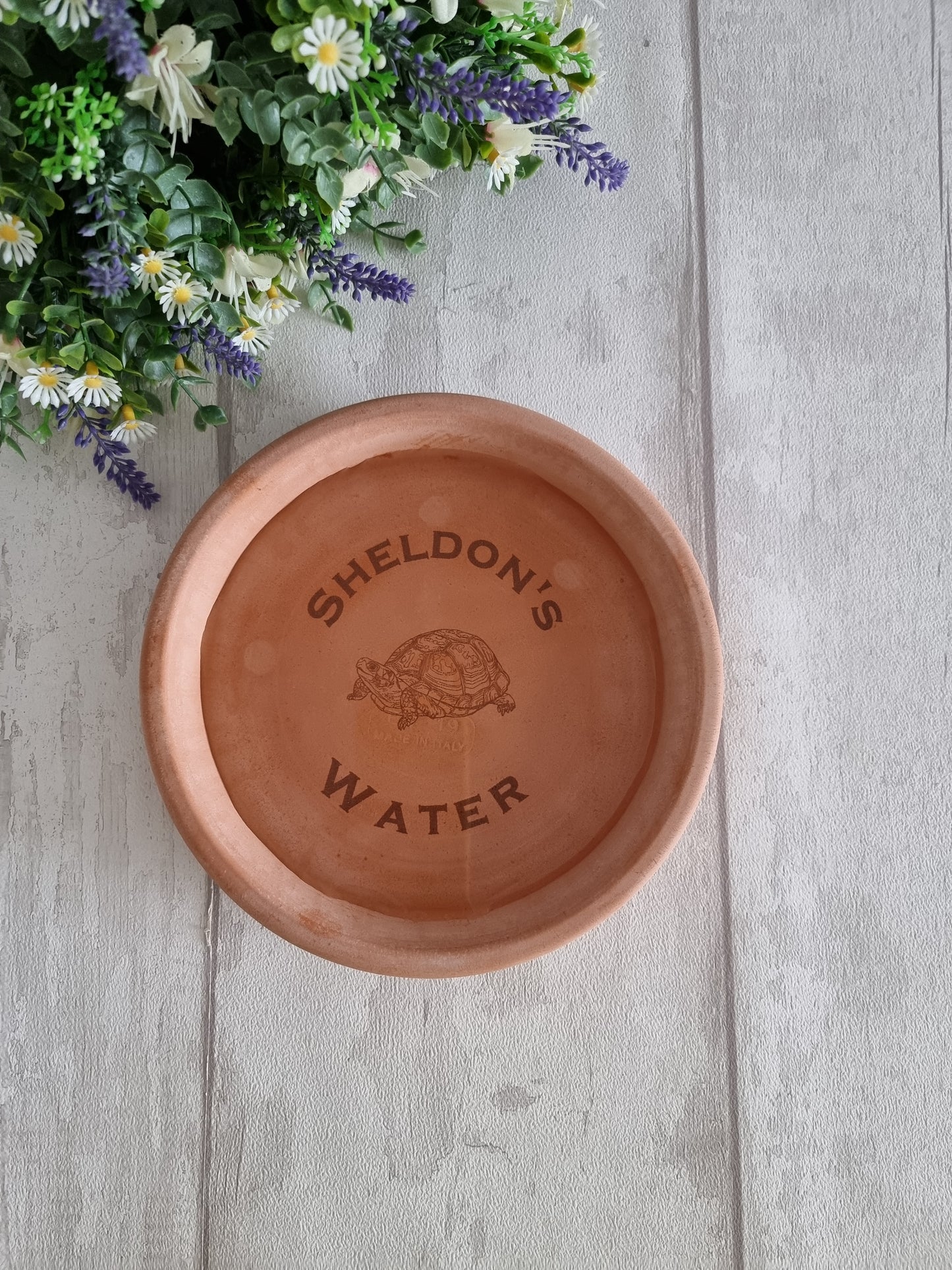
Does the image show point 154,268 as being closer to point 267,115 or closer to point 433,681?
point 267,115

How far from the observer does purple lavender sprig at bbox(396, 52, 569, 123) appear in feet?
2.18

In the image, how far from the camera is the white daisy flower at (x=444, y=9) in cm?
65

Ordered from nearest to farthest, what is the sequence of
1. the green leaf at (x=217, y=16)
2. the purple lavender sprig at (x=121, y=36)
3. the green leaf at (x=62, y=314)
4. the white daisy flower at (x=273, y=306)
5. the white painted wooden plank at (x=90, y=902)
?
the purple lavender sprig at (x=121, y=36)
the green leaf at (x=217, y=16)
the green leaf at (x=62, y=314)
the white daisy flower at (x=273, y=306)
the white painted wooden plank at (x=90, y=902)

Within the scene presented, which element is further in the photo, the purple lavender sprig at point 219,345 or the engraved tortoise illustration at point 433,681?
the engraved tortoise illustration at point 433,681

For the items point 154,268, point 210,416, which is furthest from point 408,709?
point 154,268

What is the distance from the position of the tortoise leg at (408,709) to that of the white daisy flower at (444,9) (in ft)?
1.86

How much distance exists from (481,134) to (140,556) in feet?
1.78

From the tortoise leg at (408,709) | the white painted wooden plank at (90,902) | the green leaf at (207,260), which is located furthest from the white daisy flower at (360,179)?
the tortoise leg at (408,709)

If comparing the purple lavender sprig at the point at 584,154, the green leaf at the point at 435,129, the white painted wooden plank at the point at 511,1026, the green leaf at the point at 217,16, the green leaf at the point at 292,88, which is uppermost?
the purple lavender sprig at the point at 584,154

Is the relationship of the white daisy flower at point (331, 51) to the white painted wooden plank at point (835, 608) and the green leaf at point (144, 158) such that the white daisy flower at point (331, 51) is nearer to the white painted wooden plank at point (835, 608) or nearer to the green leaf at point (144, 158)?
the green leaf at point (144, 158)

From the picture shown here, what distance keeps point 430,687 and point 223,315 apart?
0.39m

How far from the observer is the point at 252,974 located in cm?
97

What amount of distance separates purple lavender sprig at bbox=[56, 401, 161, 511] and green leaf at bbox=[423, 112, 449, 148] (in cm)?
39

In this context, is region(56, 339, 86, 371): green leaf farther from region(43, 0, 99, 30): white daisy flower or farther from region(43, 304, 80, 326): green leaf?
region(43, 0, 99, 30): white daisy flower
